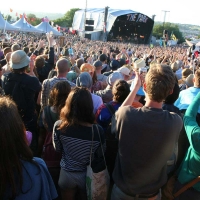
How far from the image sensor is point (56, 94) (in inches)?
112

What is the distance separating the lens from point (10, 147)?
138 cm

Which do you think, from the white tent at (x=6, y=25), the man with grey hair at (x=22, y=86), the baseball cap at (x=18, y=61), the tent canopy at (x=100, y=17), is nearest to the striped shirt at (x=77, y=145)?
the man with grey hair at (x=22, y=86)

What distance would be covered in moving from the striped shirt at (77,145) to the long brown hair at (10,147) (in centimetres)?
84

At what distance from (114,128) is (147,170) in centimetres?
42

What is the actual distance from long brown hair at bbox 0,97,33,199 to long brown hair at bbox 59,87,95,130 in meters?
0.84

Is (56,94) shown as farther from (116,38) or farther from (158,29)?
(158,29)

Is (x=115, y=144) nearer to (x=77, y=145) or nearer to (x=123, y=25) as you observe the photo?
(x=77, y=145)

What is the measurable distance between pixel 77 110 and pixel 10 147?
950mm

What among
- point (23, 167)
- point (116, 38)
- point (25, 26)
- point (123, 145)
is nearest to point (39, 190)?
point (23, 167)

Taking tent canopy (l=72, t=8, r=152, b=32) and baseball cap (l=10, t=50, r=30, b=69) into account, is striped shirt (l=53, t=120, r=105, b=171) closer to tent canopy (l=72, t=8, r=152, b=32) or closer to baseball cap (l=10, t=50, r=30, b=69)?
baseball cap (l=10, t=50, r=30, b=69)

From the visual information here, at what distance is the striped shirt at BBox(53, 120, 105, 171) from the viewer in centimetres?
225

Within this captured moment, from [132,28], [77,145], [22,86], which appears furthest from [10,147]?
[132,28]

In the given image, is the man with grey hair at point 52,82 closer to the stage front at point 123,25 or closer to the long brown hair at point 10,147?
the long brown hair at point 10,147

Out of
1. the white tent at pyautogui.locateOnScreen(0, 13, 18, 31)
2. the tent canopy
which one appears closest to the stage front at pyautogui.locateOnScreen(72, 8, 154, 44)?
the tent canopy
